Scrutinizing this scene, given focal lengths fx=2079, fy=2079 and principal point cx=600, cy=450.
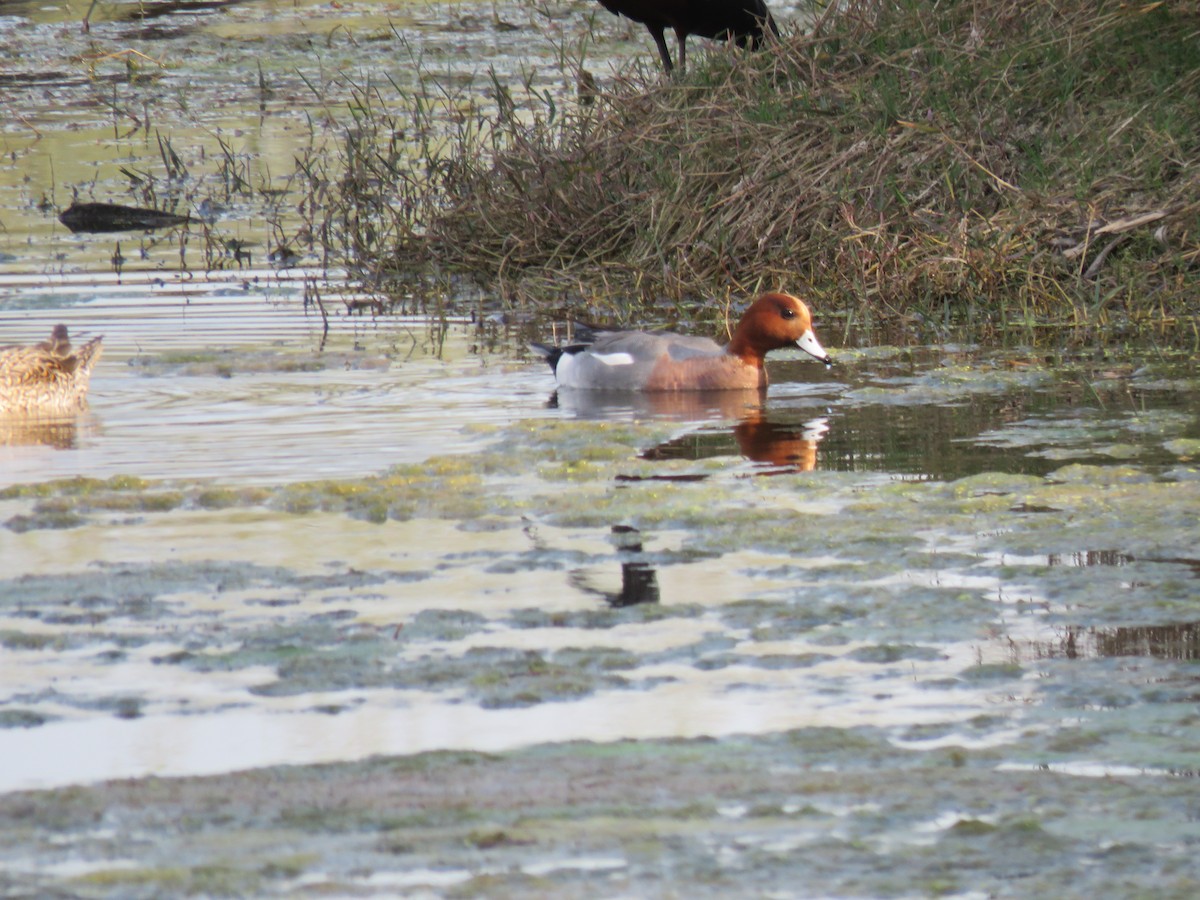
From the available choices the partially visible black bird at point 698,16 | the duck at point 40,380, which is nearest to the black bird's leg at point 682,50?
the partially visible black bird at point 698,16

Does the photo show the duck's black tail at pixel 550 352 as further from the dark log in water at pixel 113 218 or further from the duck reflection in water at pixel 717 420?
the dark log in water at pixel 113 218

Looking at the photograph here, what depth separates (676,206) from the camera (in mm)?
10805

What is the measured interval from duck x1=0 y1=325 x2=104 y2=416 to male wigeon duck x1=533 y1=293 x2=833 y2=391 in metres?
1.97

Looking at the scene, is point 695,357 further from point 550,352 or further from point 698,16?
point 698,16

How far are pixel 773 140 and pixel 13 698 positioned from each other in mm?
7265

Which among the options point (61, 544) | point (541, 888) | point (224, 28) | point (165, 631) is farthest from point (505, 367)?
point (224, 28)

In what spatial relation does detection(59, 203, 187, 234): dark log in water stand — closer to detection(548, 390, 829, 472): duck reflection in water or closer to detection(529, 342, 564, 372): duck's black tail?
detection(529, 342, 564, 372): duck's black tail

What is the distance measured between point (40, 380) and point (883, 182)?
4.50 meters

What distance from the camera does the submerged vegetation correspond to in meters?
9.85

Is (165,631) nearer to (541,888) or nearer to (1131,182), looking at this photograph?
(541,888)

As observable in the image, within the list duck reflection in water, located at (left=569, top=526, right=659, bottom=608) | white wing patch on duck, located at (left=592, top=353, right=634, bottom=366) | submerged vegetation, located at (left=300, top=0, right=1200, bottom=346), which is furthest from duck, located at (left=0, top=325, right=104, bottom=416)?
submerged vegetation, located at (left=300, top=0, right=1200, bottom=346)

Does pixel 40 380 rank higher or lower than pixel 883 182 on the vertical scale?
lower

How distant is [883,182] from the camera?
1038cm

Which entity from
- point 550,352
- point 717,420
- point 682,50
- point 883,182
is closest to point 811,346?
point 717,420
